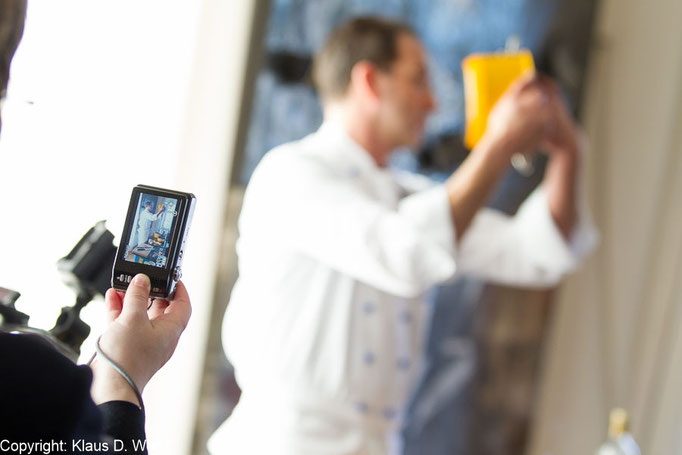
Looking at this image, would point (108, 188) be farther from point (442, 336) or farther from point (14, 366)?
point (442, 336)

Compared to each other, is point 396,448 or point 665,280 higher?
point 665,280

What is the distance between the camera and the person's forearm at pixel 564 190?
1.22 m

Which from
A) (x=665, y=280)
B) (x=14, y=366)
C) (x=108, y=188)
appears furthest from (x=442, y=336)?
(x=14, y=366)

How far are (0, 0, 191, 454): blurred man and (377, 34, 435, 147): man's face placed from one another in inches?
26.8

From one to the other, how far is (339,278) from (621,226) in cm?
89

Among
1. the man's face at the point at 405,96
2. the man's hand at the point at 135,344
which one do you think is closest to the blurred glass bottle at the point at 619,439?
the man's face at the point at 405,96

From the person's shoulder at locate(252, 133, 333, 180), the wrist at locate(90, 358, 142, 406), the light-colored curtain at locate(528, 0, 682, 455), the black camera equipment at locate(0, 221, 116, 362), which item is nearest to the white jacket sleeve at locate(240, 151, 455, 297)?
the person's shoulder at locate(252, 133, 333, 180)

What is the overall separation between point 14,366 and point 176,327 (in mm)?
129

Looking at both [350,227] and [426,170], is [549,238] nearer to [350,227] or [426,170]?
[426,170]

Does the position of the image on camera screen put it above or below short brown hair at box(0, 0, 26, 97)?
below

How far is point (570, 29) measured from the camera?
5.16 ft

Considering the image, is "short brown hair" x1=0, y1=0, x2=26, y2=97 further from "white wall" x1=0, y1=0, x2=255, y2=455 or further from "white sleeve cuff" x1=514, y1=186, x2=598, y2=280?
"white sleeve cuff" x1=514, y1=186, x2=598, y2=280

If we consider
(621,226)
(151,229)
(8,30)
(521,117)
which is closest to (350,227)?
(521,117)

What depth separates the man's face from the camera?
1162 mm
